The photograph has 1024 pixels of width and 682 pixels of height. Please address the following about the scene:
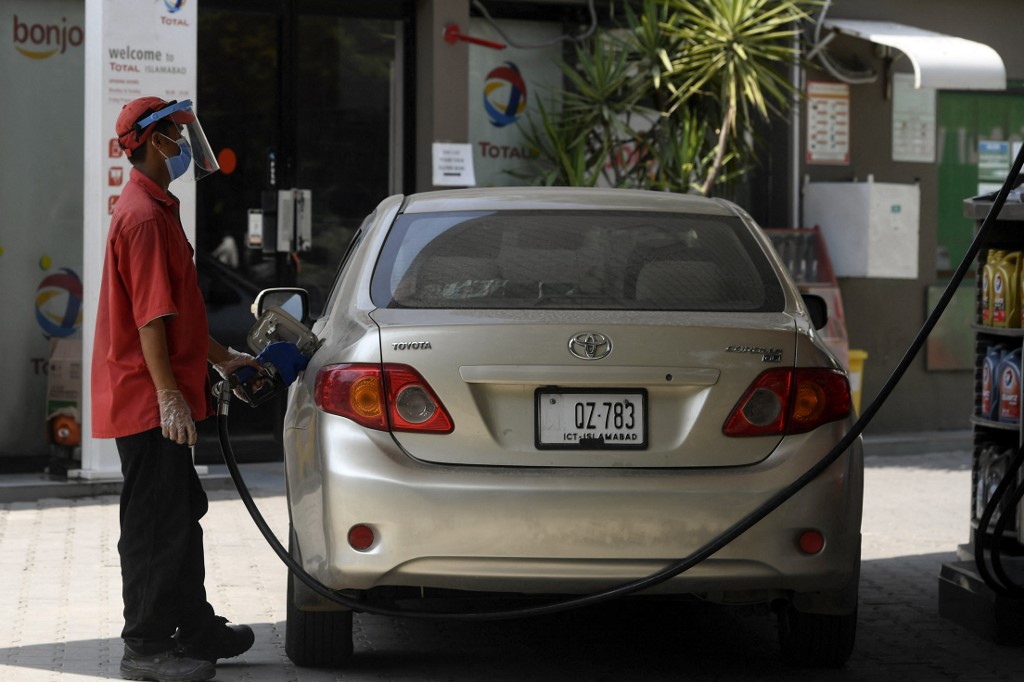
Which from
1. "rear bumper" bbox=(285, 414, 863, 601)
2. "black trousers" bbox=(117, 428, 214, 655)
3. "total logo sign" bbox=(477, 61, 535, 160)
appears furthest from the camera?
"total logo sign" bbox=(477, 61, 535, 160)

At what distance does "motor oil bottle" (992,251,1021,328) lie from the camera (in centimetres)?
651

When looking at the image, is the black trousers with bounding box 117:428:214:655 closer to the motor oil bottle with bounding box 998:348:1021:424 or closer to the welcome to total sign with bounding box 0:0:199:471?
the motor oil bottle with bounding box 998:348:1021:424

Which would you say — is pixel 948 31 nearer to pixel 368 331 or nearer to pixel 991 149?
pixel 991 149

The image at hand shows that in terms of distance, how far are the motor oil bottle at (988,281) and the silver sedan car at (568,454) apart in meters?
1.72

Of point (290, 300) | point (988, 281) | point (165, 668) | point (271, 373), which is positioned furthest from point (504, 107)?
point (165, 668)

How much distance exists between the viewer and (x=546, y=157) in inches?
489

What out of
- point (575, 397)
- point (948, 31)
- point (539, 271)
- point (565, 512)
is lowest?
point (565, 512)

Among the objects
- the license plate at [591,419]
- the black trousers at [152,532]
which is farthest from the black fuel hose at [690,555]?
the license plate at [591,419]

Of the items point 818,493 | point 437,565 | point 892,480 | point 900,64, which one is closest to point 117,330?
point 437,565

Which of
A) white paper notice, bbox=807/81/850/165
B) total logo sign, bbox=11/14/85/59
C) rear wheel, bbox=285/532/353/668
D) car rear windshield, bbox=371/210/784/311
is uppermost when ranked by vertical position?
total logo sign, bbox=11/14/85/59

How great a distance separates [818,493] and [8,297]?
24.0ft

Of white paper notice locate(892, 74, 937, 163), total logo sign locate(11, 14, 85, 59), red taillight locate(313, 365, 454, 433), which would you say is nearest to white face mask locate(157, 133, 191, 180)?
red taillight locate(313, 365, 454, 433)

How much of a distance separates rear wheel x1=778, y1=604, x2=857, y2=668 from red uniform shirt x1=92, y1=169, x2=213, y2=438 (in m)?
2.14

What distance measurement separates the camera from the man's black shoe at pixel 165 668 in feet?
17.6
